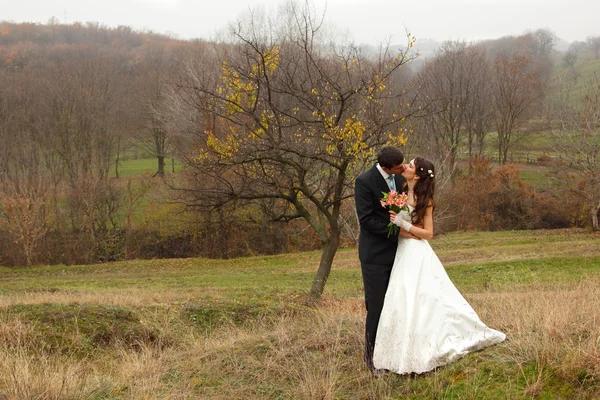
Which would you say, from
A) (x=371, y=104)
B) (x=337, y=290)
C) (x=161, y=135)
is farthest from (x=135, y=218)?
(x=371, y=104)

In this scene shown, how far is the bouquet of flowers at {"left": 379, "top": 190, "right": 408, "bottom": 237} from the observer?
5051mm

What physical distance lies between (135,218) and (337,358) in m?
33.8

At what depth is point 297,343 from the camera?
615 centimetres

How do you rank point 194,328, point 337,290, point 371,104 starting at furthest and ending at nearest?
point 337,290 → point 371,104 → point 194,328

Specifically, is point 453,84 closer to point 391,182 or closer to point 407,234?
point 391,182

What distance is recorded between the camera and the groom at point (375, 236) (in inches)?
203

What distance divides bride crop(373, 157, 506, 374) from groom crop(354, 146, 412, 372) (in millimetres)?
118

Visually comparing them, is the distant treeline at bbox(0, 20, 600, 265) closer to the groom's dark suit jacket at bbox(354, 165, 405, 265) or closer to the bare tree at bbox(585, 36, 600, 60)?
the groom's dark suit jacket at bbox(354, 165, 405, 265)

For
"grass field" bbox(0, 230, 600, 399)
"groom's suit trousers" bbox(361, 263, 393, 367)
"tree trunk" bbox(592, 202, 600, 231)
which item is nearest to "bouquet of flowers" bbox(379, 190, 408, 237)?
"groom's suit trousers" bbox(361, 263, 393, 367)

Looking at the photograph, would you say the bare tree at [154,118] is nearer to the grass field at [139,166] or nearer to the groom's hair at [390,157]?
the grass field at [139,166]

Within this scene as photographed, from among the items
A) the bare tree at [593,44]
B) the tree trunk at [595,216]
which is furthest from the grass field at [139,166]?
the bare tree at [593,44]

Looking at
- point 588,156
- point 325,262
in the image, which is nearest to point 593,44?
point 588,156

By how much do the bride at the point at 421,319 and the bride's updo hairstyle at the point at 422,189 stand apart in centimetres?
12

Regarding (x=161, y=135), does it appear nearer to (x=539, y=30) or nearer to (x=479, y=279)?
(x=479, y=279)
